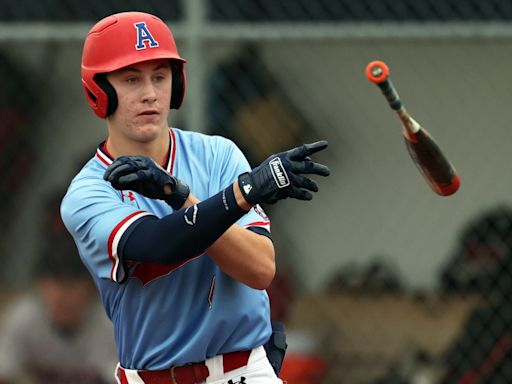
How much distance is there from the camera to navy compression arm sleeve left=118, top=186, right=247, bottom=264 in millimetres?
3172

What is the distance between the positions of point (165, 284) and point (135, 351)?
0.78ft

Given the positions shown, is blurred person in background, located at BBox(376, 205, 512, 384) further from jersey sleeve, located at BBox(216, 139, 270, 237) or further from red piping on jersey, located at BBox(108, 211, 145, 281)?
red piping on jersey, located at BBox(108, 211, 145, 281)

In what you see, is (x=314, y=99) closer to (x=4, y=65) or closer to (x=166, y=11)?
(x=166, y=11)

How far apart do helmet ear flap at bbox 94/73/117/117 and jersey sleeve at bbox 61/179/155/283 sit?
0.22m

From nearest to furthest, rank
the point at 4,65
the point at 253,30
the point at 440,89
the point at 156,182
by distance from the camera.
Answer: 1. the point at 156,182
2. the point at 253,30
3. the point at 440,89
4. the point at 4,65

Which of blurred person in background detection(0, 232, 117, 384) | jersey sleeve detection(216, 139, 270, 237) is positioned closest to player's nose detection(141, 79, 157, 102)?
jersey sleeve detection(216, 139, 270, 237)

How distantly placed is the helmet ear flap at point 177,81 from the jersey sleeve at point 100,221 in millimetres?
357

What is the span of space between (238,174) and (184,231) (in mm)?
496

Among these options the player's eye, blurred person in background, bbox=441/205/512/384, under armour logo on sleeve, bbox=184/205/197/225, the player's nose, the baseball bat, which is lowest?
blurred person in background, bbox=441/205/512/384

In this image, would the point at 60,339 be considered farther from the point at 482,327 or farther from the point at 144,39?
the point at 144,39

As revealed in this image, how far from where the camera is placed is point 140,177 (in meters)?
3.13

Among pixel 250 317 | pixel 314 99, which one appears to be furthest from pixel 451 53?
pixel 250 317

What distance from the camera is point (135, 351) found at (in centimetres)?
361

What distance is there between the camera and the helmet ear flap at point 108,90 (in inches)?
138
